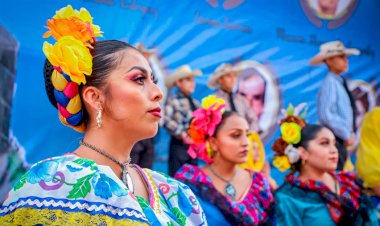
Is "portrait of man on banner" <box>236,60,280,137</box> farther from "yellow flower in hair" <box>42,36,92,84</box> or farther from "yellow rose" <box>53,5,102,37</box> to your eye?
"yellow flower in hair" <box>42,36,92,84</box>

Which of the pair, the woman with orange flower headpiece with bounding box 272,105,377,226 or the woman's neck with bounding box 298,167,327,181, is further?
the woman's neck with bounding box 298,167,327,181

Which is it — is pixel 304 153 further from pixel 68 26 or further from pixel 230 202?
pixel 68 26

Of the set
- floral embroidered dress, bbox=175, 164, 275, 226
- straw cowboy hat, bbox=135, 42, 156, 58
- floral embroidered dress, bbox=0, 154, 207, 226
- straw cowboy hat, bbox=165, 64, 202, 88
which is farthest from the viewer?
straw cowboy hat, bbox=165, 64, 202, 88

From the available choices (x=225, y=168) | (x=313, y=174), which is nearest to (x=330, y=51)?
(x=313, y=174)

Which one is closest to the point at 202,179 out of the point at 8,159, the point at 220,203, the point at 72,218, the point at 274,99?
the point at 220,203

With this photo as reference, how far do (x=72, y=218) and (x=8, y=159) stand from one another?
2.66 m

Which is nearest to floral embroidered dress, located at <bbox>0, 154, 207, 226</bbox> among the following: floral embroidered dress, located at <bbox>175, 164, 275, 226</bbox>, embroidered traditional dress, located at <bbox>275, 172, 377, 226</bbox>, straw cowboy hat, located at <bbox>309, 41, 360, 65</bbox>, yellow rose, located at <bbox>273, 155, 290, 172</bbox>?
floral embroidered dress, located at <bbox>175, 164, 275, 226</bbox>

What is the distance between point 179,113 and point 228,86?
2.33 ft

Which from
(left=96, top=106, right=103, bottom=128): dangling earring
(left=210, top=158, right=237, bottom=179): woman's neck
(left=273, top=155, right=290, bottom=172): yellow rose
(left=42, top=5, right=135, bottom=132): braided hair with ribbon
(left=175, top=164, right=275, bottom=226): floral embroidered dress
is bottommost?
(left=175, top=164, right=275, bottom=226): floral embroidered dress

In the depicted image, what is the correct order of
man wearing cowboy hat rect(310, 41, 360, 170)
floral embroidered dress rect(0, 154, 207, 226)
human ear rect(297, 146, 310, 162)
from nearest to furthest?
floral embroidered dress rect(0, 154, 207, 226) < human ear rect(297, 146, 310, 162) < man wearing cowboy hat rect(310, 41, 360, 170)

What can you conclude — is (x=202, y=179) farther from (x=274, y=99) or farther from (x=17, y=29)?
(x=274, y=99)

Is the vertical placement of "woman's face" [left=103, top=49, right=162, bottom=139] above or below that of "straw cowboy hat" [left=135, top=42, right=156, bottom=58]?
below

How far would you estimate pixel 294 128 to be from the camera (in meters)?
4.29

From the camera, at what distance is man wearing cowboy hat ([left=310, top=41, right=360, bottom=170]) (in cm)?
581
